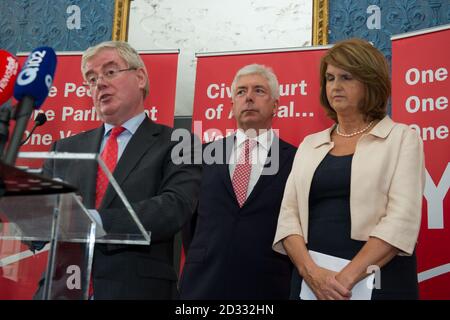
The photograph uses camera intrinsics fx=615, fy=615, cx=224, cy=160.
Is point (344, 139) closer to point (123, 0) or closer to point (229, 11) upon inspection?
point (229, 11)

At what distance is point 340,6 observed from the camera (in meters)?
4.19

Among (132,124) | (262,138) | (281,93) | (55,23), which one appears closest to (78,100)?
(55,23)

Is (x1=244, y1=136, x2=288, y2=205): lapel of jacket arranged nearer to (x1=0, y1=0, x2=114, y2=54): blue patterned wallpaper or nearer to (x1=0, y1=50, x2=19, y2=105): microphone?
(x1=0, y1=50, x2=19, y2=105): microphone

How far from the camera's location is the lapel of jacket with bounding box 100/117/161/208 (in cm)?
208

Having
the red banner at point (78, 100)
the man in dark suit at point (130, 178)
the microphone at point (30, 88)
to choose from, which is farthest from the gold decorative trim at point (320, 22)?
the microphone at point (30, 88)

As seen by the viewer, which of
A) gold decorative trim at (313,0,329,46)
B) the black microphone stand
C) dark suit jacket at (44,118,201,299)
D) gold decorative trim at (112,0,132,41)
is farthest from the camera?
gold decorative trim at (112,0,132,41)

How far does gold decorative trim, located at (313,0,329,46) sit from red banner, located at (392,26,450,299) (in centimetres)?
77

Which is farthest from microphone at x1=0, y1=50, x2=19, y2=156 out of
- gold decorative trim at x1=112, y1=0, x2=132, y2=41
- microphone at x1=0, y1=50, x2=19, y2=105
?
gold decorative trim at x1=112, y1=0, x2=132, y2=41

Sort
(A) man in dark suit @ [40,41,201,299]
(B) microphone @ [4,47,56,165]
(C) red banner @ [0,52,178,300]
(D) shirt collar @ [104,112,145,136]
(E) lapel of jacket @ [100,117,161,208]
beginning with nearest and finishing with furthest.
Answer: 1. (B) microphone @ [4,47,56,165]
2. (A) man in dark suit @ [40,41,201,299]
3. (E) lapel of jacket @ [100,117,161,208]
4. (D) shirt collar @ [104,112,145,136]
5. (C) red banner @ [0,52,178,300]

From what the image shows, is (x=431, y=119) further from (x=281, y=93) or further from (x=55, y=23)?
(x=55, y=23)

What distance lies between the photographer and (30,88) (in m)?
1.37

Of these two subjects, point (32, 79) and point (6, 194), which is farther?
point (32, 79)

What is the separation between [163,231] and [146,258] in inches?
8.3
